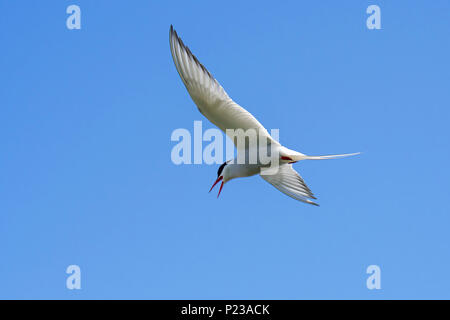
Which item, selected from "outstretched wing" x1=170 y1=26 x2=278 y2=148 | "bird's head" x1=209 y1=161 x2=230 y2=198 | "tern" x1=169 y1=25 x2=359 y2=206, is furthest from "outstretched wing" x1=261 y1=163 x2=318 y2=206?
"outstretched wing" x1=170 y1=26 x2=278 y2=148

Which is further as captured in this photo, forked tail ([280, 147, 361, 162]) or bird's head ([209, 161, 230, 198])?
bird's head ([209, 161, 230, 198])

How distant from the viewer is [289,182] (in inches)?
309

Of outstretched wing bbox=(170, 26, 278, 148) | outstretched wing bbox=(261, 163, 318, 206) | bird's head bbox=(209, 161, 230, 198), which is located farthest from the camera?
bird's head bbox=(209, 161, 230, 198)

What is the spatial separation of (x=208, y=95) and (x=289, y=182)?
2024 mm

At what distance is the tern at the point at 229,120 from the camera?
652 cm

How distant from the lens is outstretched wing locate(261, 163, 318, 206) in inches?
298

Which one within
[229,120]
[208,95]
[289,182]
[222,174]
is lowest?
[289,182]

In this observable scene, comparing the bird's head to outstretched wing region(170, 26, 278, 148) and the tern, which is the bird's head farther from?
outstretched wing region(170, 26, 278, 148)

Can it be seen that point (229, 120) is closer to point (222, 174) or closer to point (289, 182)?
point (222, 174)

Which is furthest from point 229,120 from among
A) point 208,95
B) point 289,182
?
point 289,182

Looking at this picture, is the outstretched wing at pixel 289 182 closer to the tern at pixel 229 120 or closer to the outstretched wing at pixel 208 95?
the tern at pixel 229 120

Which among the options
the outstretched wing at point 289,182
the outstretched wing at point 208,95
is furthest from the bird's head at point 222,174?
the outstretched wing at point 208,95

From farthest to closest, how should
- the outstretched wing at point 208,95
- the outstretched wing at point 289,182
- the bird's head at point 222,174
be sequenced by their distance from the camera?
1. the bird's head at point 222,174
2. the outstretched wing at point 289,182
3. the outstretched wing at point 208,95
